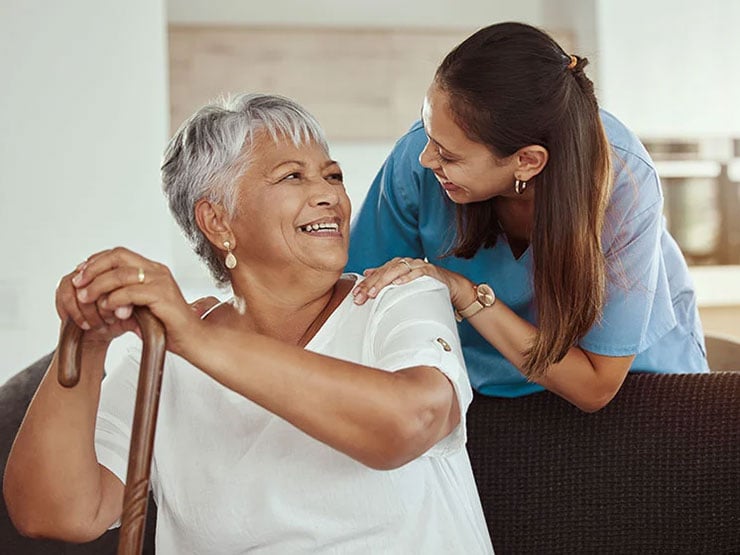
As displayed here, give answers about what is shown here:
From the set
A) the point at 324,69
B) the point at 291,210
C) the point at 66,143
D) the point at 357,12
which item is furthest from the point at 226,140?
the point at 357,12

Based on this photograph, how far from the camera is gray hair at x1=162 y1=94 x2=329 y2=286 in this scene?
5.49ft

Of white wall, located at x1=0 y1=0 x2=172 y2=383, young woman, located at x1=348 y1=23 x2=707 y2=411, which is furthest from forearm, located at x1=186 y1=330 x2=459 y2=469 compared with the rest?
white wall, located at x1=0 y1=0 x2=172 y2=383

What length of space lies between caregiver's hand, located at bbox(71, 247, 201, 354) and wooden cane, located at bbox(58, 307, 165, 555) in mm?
15

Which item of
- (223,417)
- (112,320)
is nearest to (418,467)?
(223,417)

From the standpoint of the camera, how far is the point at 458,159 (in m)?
1.78

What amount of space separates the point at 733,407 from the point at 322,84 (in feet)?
12.3

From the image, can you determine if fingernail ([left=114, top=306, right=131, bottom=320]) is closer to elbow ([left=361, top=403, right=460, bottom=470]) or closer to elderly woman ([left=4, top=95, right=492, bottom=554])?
elderly woman ([left=4, top=95, right=492, bottom=554])

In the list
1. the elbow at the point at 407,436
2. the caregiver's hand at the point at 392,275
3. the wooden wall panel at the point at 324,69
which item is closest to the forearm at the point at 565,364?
the caregiver's hand at the point at 392,275

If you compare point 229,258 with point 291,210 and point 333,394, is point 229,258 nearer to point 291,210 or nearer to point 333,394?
point 291,210

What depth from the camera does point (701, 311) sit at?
5.57 metres

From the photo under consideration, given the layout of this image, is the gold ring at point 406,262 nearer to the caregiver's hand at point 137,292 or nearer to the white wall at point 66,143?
the caregiver's hand at point 137,292

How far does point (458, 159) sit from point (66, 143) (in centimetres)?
271

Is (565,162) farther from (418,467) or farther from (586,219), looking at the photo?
(418,467)

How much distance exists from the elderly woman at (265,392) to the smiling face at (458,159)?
0.63 feet
